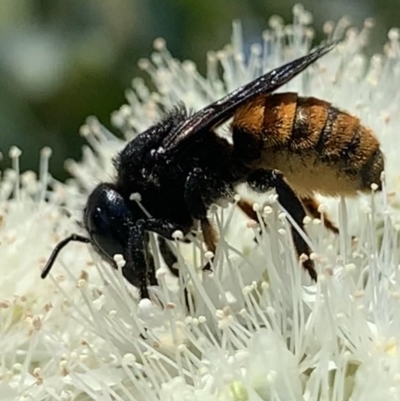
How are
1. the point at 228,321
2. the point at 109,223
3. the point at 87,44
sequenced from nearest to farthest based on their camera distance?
the point at 228,321
the point at 109,223
the point at 87,44

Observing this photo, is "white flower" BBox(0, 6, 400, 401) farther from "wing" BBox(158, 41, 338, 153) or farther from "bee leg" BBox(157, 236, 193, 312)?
"wing" BBox(158, 41, 338, 153)

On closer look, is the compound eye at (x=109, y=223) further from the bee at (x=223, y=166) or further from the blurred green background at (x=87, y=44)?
the blurred green background at (x=87, y=44)

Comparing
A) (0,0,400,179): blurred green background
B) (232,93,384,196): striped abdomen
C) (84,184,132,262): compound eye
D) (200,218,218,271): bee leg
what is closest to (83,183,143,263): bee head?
(84,184,132,262): compound eye

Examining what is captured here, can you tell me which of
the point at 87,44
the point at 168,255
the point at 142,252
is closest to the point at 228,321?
the point at 142,252

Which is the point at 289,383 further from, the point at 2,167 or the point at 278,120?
the point at 2,167

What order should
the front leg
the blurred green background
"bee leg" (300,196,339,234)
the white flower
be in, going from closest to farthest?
the white flower
the front leg
"bee leg" (300,196,339,234)
the blurred green background

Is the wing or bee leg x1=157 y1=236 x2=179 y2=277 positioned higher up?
the wing

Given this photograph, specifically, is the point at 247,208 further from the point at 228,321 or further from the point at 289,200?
the point at 228,321
